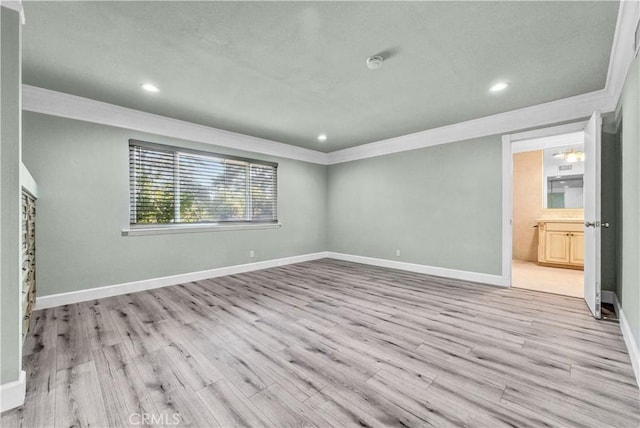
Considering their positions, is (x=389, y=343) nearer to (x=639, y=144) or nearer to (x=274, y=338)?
(x=274, y=338)

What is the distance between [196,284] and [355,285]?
241 centimetres

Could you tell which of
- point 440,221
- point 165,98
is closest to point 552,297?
point 440,221

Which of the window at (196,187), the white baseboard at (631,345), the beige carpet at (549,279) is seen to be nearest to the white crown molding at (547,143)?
the beige carpet at (549,279)

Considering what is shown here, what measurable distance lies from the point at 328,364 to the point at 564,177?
6.37 m

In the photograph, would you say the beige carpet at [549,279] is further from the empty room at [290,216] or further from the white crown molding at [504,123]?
the white crown molding at [504,123]

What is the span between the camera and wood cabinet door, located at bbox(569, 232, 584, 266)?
16.1ft

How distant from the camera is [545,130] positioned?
3.61 m

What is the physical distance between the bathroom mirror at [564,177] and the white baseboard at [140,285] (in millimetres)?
5773

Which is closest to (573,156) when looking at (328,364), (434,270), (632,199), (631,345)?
(434,270)

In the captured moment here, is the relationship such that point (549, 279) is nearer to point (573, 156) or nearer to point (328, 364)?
point (573, 156)

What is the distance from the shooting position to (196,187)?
14.4 ft

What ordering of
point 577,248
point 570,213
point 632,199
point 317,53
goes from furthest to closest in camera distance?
point 570,213
point 577,248
point 317,53
point 632,199

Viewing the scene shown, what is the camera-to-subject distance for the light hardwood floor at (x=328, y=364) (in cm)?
148

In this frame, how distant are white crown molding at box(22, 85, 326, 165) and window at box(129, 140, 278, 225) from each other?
0.78 ft
